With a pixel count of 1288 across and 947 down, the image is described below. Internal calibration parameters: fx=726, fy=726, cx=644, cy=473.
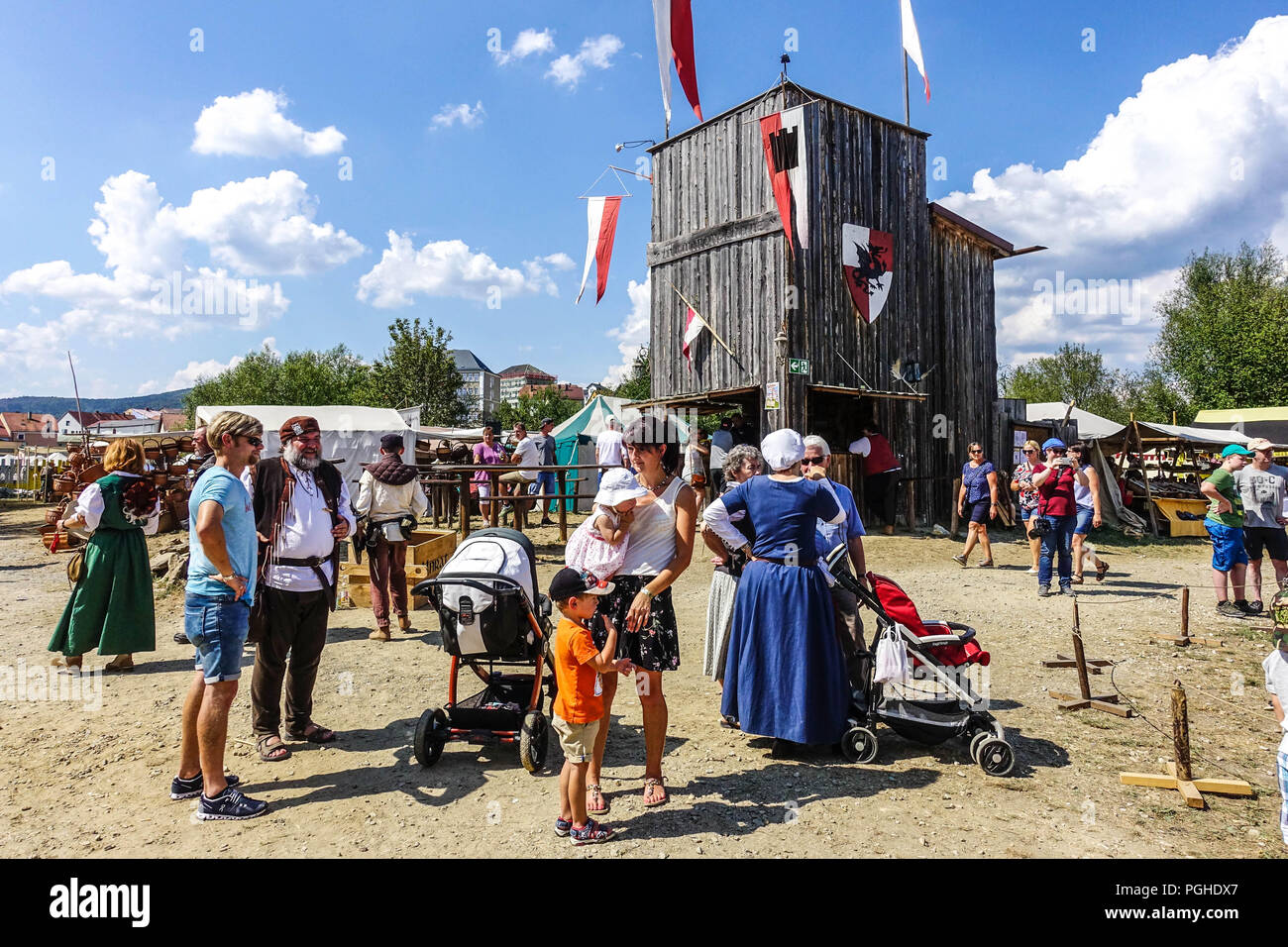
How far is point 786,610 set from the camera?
158 inches

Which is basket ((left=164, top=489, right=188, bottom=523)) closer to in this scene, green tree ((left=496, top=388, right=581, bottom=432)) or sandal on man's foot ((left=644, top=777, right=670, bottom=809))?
sandal on man's foot ((left=644, top=777, right=670, bottom=809))

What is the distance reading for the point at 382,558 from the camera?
7.08 meters

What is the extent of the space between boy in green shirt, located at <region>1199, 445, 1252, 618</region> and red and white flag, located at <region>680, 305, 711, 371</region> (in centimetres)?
873

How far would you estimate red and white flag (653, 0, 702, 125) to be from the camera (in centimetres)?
1329

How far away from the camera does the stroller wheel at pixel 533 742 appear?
404 cm

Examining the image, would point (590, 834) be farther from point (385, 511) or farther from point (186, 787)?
point (385, 511)

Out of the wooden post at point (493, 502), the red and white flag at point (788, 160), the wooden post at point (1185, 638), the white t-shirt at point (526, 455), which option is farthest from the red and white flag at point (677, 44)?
the wooden post at point (1185, 638)

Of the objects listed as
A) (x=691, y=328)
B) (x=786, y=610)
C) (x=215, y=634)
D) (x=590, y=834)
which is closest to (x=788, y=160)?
(x=691, y=328)

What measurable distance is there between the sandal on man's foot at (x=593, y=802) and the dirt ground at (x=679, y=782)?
78 millimetres

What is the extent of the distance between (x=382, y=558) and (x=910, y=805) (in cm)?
526

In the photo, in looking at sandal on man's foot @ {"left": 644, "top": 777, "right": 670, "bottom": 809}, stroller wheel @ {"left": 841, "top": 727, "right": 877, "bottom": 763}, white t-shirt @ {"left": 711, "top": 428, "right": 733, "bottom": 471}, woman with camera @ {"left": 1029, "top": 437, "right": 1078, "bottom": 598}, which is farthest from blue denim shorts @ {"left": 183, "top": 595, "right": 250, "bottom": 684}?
white t-shirt @ {"left": 711, "top": 428, "right": 733, "bottom": 471}

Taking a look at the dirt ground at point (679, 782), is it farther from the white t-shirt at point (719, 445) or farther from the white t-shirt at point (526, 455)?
the white t-shirt at point (719, 445)
